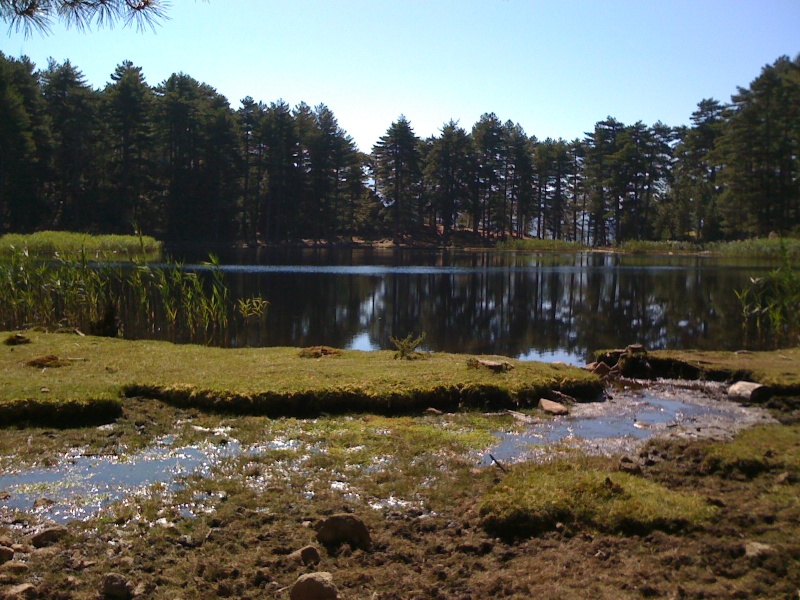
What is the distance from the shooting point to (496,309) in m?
25.0

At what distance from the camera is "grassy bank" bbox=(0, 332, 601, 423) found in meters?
8.75

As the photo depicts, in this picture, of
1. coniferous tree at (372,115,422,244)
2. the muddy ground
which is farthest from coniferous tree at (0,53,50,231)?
the muddy ground

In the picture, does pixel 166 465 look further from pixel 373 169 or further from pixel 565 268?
pixel 373 169

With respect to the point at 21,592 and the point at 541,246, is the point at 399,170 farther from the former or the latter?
the point at 21,592

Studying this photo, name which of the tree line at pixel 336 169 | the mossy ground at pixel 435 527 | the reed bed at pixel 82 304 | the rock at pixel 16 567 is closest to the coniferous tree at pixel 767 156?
the tree line at pixel 336 169

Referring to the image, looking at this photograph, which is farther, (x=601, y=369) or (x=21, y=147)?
(x=21, y=147)

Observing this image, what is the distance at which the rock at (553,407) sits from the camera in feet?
30.1

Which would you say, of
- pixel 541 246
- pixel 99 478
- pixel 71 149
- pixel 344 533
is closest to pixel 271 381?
pixel 99 478

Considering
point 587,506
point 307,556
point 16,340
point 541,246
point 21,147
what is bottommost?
point 307,556

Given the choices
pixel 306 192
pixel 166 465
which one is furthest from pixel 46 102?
pixel 166 465

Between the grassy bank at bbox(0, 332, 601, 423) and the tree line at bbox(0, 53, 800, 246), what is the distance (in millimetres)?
55900

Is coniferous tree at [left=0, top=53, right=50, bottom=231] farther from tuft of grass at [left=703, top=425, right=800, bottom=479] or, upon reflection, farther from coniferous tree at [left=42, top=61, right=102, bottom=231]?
tuft of grass at [left=703, top=425, right=800, bottom=479]

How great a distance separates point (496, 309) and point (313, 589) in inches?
838

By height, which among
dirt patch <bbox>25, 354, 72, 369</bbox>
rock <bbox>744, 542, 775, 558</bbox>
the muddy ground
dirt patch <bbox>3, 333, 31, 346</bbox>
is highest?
dirt patch <bbox>3, 333, 31, 346</bbox>
